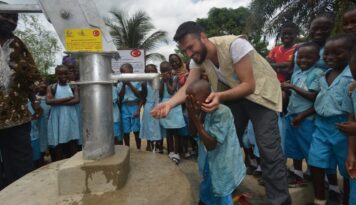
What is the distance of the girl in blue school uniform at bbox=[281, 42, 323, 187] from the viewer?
9.37ft

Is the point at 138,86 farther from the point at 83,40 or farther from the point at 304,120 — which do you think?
the point at 83,40

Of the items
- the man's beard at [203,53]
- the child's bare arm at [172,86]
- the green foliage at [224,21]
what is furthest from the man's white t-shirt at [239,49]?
the green foliage at [224,21]

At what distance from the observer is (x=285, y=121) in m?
3.29

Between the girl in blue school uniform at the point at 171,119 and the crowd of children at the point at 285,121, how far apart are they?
0.05 ft

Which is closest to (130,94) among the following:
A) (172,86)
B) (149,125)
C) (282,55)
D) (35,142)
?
(149,125)

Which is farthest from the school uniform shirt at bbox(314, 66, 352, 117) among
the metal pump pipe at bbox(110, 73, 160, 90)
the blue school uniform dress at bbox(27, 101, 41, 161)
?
the blue school uniform dress at bbox(27, 101, 41, 161)

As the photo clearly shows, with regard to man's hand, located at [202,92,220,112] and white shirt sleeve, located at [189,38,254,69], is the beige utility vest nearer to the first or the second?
white shirt sleeve, located at [189,38,254,69]

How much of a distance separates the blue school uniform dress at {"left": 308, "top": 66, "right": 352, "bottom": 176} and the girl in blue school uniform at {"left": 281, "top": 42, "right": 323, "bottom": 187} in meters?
0.20

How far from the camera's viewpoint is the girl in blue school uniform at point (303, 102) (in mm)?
2855

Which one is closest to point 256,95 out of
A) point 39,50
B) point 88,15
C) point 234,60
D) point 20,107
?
point 234,60

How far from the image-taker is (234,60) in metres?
2.23

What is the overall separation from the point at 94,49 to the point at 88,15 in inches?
7.0

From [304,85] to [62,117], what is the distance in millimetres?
2981

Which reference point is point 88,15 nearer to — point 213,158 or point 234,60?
point 234,60
